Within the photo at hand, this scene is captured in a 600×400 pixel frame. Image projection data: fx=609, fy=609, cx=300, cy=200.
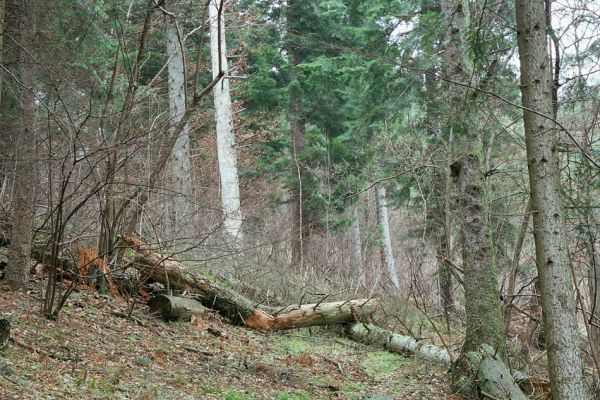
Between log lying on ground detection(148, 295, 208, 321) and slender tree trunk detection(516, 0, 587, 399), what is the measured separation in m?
4.84

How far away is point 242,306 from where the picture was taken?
9625mm

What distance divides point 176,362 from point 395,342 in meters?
4.13

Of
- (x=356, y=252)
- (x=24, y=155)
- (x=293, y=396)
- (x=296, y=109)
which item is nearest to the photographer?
(x=293, y=396)

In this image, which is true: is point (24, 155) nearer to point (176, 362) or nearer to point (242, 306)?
point (176, 362)

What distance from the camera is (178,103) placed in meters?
15.6

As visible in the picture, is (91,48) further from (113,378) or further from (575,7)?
(575,7)

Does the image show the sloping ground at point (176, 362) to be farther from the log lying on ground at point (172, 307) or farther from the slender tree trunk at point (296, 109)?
the slender tree trunk at point (296, 109)

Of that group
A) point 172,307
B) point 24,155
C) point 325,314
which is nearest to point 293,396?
point 172,307

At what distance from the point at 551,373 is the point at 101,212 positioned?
5.44 meters

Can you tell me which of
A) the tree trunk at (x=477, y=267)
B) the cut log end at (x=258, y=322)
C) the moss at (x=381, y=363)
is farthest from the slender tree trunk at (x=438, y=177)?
the cut log end at (x=258, y=322)

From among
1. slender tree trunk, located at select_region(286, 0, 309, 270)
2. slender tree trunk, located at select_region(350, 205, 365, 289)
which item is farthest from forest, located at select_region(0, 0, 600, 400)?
slender tree trunk, located at select_region(286, 0, 309, 270)

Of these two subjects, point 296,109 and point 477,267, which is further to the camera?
point 296,109

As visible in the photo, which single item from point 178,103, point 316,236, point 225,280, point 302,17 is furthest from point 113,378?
point 302,17

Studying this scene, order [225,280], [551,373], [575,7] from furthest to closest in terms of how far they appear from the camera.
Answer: [225,280] < [575,7] < [551,373]
